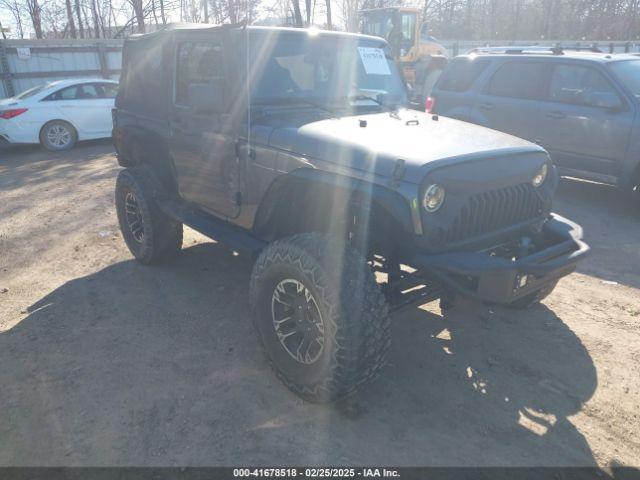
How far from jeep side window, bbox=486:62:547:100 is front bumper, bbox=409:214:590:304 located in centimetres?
498

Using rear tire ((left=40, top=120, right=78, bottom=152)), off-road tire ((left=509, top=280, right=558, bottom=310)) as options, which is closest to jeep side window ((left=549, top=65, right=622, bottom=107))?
off-road tire ((left=509, top=280, right=558, bottom=310))

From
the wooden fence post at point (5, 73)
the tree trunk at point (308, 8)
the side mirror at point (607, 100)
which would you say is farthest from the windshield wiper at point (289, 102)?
the tree trunk at point (308, 8)

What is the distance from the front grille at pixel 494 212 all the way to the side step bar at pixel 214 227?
4.74ft

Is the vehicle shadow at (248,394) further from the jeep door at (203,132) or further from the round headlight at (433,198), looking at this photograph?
the round headlight at (433,198)

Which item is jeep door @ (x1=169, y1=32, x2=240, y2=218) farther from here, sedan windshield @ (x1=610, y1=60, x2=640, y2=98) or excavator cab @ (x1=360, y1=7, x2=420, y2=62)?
excavator cab @ (x1=360, y1=7, x2=420, y2=62)

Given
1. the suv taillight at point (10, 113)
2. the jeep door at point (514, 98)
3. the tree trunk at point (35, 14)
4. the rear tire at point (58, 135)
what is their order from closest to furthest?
the jeep door at point (514, 98)
the suv taillight at point (10, 113)
the rear tire at point (58, 135)
the tree trunk at point (35, 14)

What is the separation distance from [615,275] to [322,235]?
3.32 m

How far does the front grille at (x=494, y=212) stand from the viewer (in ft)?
9.45

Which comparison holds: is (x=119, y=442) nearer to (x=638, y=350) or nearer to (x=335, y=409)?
(x=335, y=409)

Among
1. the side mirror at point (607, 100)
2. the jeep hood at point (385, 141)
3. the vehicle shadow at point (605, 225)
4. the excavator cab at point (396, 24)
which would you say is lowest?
the vehicle shadow at point (605, 225)

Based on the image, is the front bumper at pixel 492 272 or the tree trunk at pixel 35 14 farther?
the tree trunk at pixel 35 14

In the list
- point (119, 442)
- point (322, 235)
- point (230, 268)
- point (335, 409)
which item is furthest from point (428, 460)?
point (230, 268)

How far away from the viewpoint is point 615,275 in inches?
188

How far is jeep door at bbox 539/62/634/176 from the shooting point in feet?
20.7
